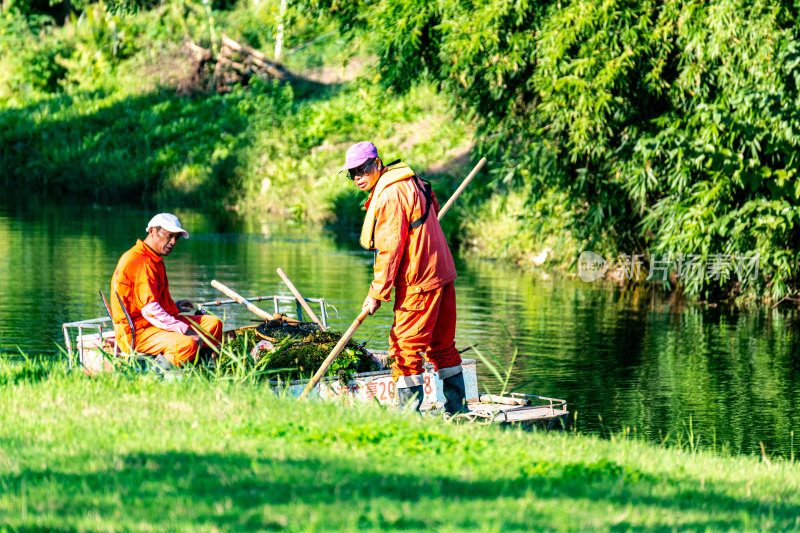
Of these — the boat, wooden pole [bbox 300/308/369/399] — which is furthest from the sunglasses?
the boat

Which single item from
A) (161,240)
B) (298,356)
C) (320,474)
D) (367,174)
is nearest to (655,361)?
(298,356)

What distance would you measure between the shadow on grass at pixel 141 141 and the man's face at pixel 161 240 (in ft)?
90.3

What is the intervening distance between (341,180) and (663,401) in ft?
71.1

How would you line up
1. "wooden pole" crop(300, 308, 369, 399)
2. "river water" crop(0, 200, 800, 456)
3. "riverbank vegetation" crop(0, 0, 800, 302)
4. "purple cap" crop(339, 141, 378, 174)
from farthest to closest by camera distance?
"riverbank vegetation" crop(0, 0, 800, 302) → "river water" crop(0, 200, 800, 456) → "purple cap" crop(339, 141, 378, 174) → "wooden pole" crop(300, 308, 369, 399)

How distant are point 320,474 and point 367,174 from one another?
373 centimetres

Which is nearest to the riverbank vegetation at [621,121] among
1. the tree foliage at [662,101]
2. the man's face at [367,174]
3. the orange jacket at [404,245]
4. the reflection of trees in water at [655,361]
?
the tree foliage at [662,101]

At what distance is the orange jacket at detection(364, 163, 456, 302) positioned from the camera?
8578mm

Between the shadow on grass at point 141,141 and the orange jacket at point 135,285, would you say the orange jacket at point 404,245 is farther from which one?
the shadow on grass at point 141,141

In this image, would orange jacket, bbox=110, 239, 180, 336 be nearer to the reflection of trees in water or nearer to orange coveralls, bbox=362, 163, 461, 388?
orange coveralls, bbox=362, 163, 461, 388

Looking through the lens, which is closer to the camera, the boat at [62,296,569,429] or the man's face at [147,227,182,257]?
the boat at [62,296,569,429]

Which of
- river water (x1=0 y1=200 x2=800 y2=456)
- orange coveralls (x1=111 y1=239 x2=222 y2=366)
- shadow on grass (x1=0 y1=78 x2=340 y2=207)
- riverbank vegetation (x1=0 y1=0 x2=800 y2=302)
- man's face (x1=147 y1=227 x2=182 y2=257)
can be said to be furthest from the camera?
shadow on grass (x1=0 y1=78 x2=340 y2=207)

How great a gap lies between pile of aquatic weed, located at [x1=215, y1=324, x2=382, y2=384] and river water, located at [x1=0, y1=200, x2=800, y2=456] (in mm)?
2186

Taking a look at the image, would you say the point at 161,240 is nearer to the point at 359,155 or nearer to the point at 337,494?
the point at 359,155

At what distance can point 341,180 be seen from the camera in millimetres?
32688
